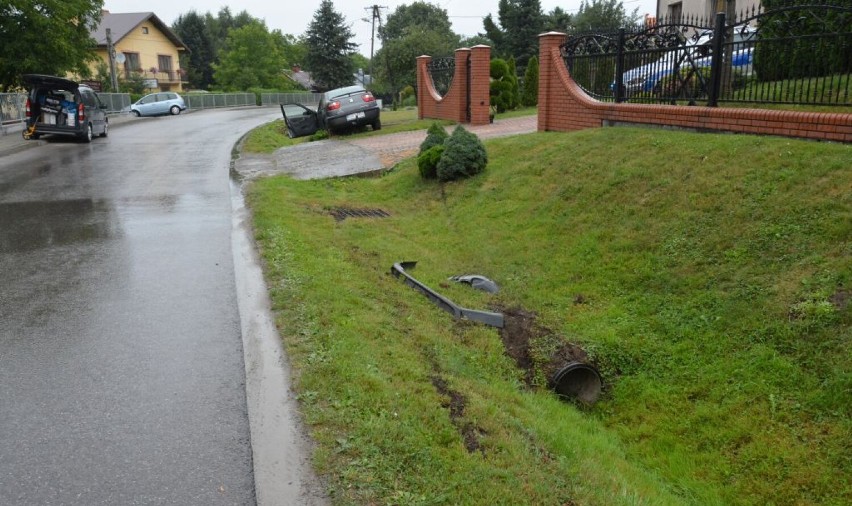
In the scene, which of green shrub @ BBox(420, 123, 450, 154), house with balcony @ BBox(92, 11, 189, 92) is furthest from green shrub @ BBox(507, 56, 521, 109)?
house with balcony @ BBox(92, 11, 189, 92)

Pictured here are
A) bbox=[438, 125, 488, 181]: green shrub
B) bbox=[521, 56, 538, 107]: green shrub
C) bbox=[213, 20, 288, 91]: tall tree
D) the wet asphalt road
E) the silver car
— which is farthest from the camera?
bbox=[213, 20, 288, 91]: tall tree

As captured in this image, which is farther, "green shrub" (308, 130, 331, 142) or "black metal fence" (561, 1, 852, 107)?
"green shrub" (308, 130, 331, 142)

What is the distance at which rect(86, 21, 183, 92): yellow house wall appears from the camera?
2451 inches

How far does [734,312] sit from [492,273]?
9.48 feet

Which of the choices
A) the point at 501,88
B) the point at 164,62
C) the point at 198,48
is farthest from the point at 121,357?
the point at 198,48

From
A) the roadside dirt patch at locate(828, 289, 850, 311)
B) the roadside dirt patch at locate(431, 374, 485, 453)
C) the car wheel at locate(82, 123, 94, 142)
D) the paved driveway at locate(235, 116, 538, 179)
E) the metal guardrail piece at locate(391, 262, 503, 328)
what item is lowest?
the metal guardrail piece at locate(391, 262, 503, 328)

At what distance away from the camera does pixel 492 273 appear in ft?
24.7

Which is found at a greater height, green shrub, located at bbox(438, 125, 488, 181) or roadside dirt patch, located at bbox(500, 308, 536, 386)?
green shrub, located at bbox(438, 125, 488, 181)

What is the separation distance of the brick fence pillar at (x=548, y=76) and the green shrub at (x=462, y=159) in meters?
1.96

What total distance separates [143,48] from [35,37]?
139 feet

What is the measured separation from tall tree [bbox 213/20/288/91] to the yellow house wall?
18.4ft

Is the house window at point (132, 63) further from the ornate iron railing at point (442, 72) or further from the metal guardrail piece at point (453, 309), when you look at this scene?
the metal guardrail piece at point (453, 309)

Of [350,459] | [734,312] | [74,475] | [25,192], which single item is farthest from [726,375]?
[25,192]

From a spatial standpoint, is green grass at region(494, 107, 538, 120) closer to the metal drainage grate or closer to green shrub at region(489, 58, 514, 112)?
green shrub at region(489, 58, 514, 112)
